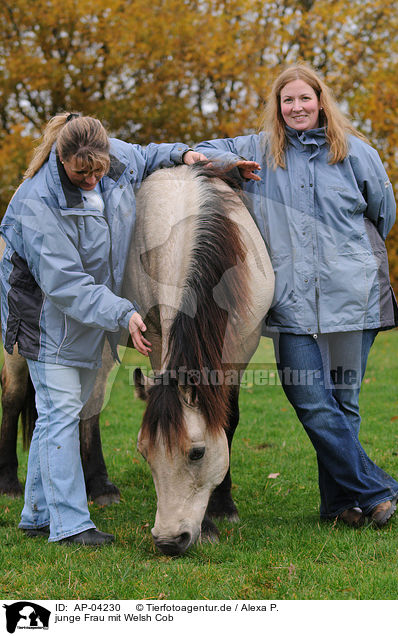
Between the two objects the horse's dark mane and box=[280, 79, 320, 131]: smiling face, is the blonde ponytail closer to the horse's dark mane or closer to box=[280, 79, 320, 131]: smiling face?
the horse's dark mane

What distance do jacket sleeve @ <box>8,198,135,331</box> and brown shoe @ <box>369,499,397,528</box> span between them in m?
1.78

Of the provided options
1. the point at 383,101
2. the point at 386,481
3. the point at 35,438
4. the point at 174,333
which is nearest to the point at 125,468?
the point at 35,438

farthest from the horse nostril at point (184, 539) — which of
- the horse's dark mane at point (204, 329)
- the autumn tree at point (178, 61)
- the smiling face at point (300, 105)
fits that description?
the autumn tree at point (178, 61)

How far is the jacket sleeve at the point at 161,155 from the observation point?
4.15 meters

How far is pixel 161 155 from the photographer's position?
4.20 meters

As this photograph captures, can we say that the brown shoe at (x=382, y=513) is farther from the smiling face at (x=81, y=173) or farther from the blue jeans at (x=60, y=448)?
the smiling face at (x=81, y=173)

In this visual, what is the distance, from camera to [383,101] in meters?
13.3

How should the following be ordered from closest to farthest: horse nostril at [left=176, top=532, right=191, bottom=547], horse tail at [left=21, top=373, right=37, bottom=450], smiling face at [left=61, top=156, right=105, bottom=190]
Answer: horse nostril at [left=176, top=532, right=191, bottom=547] → smiling face at [left=61, top=156, right=105, bottom=190] → horse tail at [left=21, top=373, right=37, bottom=450]

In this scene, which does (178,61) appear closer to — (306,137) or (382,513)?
(306,137)

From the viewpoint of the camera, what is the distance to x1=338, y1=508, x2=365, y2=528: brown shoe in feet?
12.6

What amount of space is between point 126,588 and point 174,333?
1.17 metres

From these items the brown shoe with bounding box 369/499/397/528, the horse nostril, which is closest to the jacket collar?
the brown shoe with bounding box 369/499/397/528

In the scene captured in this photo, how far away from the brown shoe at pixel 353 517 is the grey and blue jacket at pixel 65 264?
1670 millimetres
